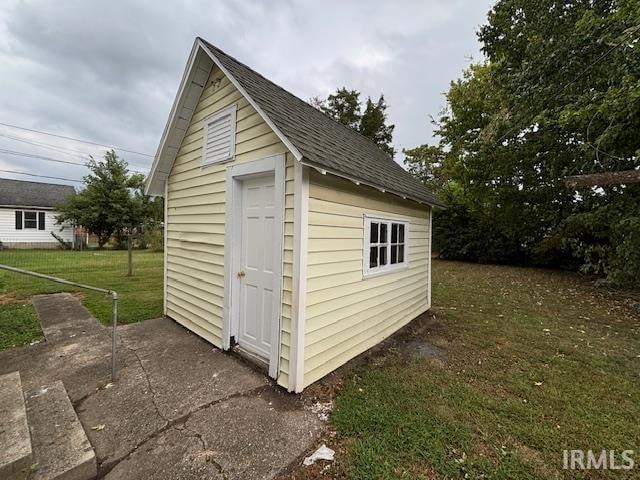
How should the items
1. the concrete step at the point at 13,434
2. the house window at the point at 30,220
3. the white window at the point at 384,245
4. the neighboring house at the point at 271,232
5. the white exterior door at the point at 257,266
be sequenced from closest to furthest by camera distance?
1. the concrete step at the point at 13,434
2. the neighboring house at the point at 271,232
3. the white exterior door at the point at 257,266
4. the white window at the point at 384,245
5. the house window at the point at 30,220

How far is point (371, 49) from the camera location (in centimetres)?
944

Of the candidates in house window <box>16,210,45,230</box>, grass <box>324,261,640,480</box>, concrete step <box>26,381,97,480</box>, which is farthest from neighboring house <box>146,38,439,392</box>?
house window <box>16,210,45,230</box>

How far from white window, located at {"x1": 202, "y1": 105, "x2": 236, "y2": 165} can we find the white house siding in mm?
22434

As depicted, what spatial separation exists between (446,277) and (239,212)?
31.9ft

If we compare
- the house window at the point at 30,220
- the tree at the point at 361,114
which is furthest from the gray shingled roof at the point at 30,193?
the tree at the point at 361,114

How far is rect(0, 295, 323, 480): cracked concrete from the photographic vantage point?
207 cm

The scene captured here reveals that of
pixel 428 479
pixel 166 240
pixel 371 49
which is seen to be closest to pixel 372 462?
pixel 428 479

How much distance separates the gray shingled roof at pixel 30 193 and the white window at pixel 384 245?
25116 mm

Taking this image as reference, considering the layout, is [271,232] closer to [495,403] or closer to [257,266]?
[257,266]

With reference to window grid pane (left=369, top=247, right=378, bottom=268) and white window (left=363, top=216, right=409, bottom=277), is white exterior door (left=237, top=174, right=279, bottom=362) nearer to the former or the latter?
white window (left=363, top=216, right=409, bottom=277)

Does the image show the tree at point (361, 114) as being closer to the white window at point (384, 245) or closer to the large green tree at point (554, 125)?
the large green tree at point (554, 125)

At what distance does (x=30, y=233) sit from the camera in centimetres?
1902

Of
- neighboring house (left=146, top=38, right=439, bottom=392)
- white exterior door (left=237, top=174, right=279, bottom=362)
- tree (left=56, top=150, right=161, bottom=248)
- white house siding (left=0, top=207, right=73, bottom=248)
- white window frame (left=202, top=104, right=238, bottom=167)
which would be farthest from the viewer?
tree (left=56, top=150, right=161, bottom=248)

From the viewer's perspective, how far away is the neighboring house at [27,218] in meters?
18.3
